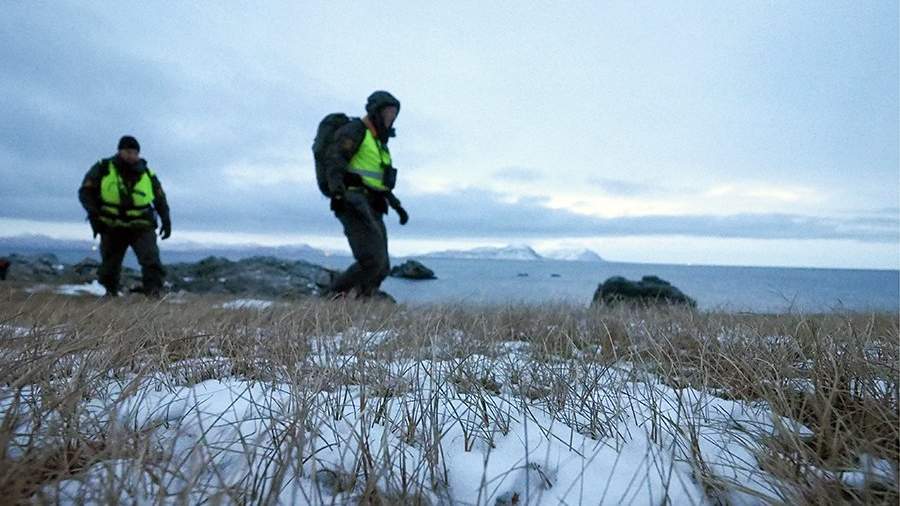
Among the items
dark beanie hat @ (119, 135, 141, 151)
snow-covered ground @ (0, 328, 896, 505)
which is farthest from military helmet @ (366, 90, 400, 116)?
snow-covered ground @ (0, 328, 896, 505)

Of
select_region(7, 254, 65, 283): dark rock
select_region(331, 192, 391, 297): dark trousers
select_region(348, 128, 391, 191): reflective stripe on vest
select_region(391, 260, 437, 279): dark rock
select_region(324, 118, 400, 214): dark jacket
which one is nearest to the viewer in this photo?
select_region(324, 118, 400, 214): dark jacket

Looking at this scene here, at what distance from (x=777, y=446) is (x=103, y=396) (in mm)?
1872

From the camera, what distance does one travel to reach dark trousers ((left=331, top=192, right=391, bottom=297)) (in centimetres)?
582

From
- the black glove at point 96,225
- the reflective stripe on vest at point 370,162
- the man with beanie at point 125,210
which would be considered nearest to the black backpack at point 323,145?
the reflective stripe on vest at point 370,162

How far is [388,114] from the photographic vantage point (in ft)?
20.0

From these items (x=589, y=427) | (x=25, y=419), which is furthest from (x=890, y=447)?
(x=25, y=419)

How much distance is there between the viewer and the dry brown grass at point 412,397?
95cm

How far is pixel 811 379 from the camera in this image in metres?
1.41

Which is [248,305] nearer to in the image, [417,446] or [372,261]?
[372,261]

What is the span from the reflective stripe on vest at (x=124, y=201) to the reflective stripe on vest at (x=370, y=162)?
352 cm

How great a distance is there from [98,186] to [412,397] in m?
7.35

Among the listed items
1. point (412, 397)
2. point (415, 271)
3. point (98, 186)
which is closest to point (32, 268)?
point (98, 186)

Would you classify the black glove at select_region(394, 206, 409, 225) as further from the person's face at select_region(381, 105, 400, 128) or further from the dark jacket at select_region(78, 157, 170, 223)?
the dark jacket at select_region(78, 157, 170, 223)

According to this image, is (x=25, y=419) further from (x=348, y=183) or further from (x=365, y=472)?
(x=348, y=183)
